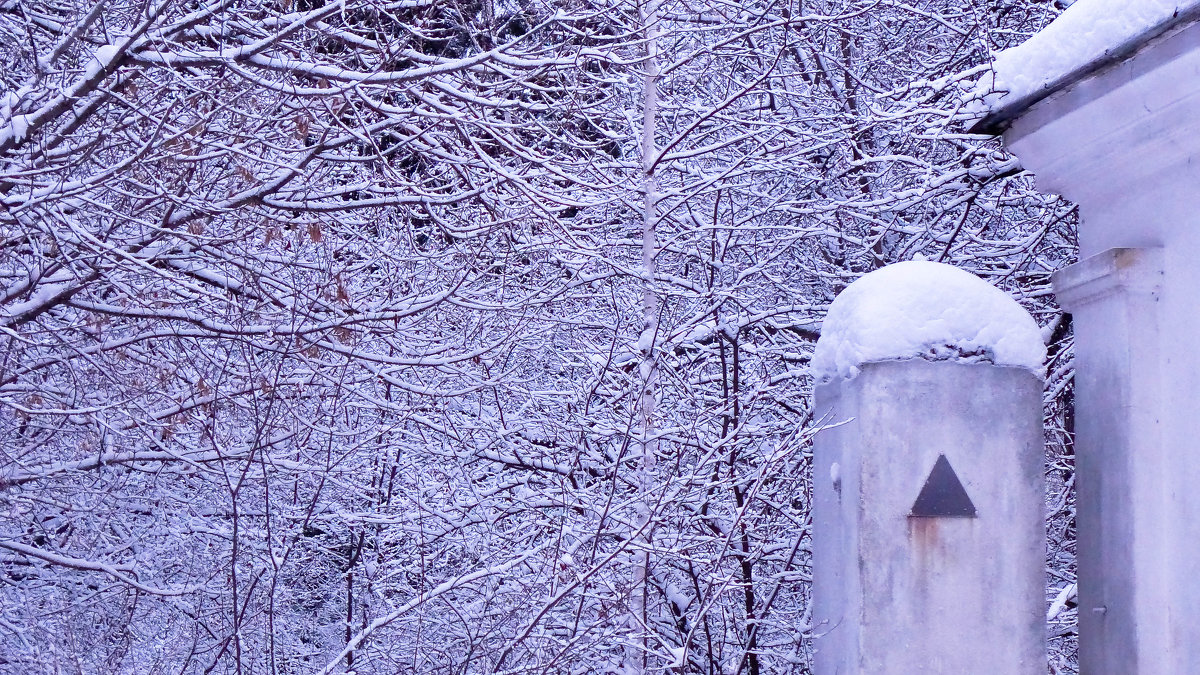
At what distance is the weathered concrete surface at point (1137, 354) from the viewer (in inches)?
118

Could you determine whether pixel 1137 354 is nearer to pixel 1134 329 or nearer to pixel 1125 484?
pixel 1134 329

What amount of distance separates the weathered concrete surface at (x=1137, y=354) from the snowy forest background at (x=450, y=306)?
1341 millimetres

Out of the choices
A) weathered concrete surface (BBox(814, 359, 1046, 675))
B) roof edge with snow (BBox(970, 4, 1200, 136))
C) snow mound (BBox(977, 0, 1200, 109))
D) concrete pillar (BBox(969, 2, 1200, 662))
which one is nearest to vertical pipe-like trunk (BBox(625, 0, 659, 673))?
weathered concrete surface (BBox(814, 359, 1046, 675))

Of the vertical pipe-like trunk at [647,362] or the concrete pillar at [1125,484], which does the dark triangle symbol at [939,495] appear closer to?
the concrete pillar at [1125,484]

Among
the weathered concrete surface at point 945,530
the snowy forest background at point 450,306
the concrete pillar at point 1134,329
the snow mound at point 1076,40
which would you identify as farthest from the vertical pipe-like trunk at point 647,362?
the snow mound at point 1076,40

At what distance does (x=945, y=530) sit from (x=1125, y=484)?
0.68m

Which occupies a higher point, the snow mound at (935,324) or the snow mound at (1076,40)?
the snow mound at (1076,40)

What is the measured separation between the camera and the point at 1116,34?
2.95 metres

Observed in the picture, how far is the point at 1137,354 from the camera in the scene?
317 cm

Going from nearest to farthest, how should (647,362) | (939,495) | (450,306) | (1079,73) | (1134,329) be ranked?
(939,495) → (1079,73) → (1134,329) → (647,362) → (450,306)

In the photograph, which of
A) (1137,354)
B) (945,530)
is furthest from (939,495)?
(1137,354)

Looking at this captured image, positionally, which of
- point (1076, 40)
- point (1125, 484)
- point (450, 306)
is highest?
point (1076, 40)

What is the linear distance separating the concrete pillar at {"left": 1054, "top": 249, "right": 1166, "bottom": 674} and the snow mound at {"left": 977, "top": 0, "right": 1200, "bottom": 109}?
60 cm

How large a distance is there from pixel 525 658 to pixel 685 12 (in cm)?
404
